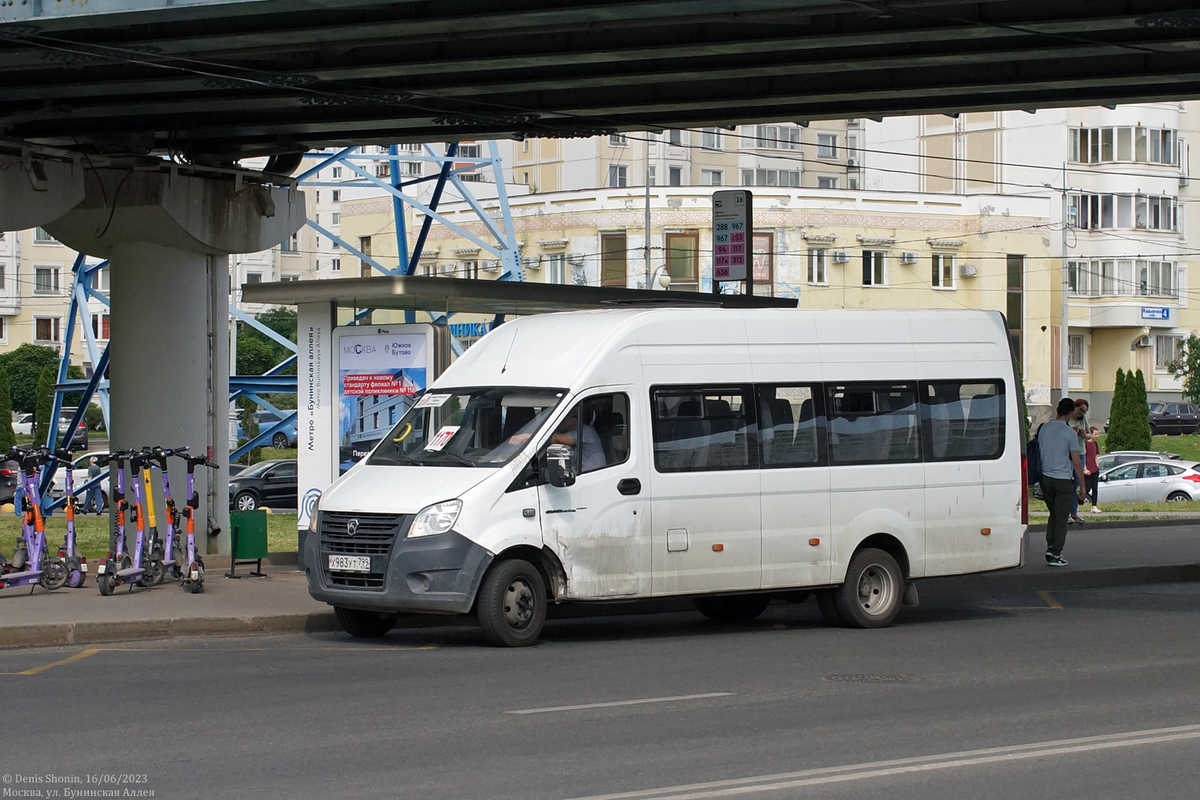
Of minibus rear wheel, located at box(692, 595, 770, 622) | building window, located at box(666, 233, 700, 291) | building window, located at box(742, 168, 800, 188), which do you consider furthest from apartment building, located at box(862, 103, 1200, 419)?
minibus rear wheel, located at box(692, 595, 770, 622)

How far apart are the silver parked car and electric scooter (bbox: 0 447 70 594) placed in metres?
29.0

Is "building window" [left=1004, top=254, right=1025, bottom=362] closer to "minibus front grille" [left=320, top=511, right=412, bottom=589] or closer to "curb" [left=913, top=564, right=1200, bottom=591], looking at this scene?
"curb" [left=913, top=564, right=1200, bottom=591]

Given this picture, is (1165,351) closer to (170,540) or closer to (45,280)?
(45,280)

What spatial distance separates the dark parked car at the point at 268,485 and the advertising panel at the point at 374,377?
2431cm

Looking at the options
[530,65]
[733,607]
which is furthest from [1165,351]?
[530,65]

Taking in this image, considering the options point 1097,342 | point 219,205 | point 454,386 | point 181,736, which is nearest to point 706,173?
point 1097,342

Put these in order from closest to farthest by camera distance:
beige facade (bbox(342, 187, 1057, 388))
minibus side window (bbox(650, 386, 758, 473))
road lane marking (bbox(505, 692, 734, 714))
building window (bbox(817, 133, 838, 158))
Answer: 1. road lane marking (bbox(505, 692, 734, 714))
2. minibus side window (bbox(650, 386, 758, 473))
3. beige facade (bbox(342, 187, 1057, 388))
4. building window (bbox(817, 133, 838, 158))

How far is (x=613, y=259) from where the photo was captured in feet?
215

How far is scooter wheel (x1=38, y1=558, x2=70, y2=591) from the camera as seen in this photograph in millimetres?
14656

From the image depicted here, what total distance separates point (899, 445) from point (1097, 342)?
6483 centimetres

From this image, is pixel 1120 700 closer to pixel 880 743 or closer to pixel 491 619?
pixel 880 743

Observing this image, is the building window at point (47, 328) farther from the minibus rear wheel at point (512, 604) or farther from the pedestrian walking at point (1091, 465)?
the minibus rear wheel at point (512, 604)

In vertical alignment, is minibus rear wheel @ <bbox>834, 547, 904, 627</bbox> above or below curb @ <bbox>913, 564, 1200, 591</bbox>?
above

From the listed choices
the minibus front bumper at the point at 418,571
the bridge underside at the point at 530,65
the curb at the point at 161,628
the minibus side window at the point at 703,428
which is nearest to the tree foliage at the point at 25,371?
the bridge underside at the point at 530,65
